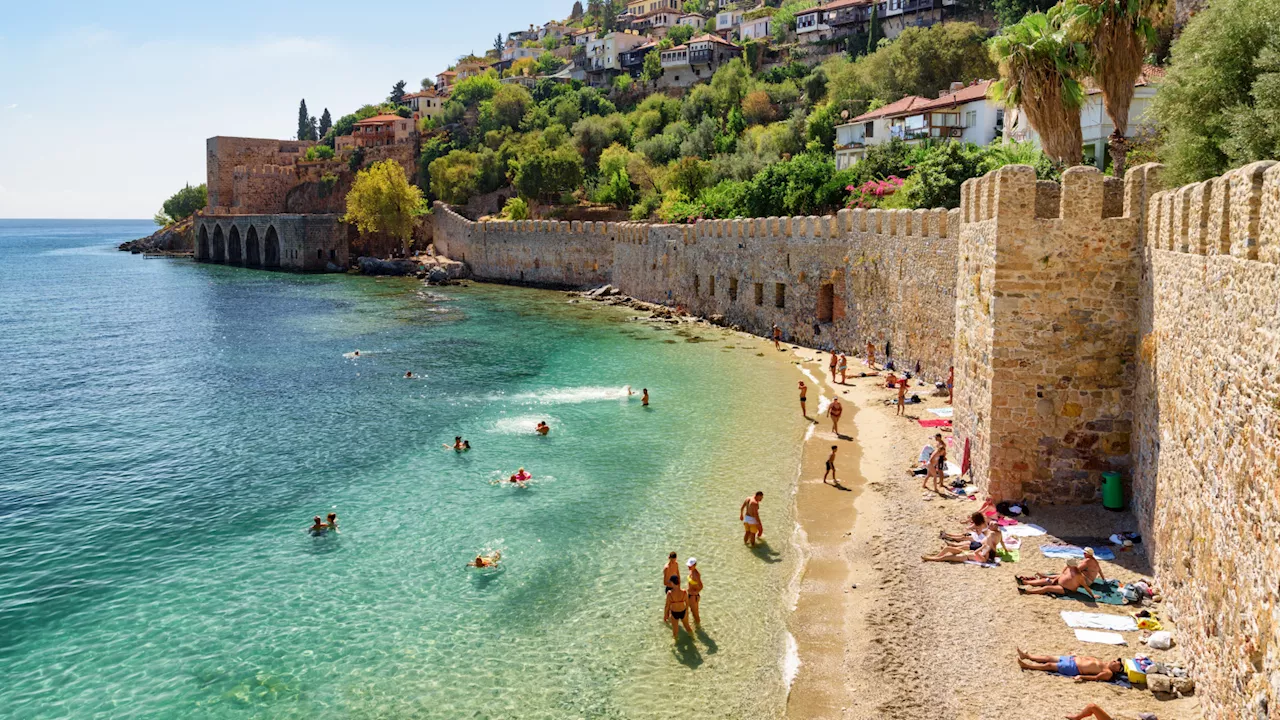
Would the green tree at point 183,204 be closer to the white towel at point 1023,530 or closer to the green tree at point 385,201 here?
the green tree at point 385,201

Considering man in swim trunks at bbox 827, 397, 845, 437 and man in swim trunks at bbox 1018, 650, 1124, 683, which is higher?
man in swim trunks at bbox 827, 397, 845, 437

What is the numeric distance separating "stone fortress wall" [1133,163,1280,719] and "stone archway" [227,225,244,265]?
9175 cm

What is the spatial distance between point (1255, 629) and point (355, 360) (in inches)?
1246

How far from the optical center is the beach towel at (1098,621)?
10750 mm

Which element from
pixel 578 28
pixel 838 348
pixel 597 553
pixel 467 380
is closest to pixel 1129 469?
pixel 597 553

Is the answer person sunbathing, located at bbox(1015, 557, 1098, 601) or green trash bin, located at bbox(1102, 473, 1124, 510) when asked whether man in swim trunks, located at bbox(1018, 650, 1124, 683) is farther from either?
green trash bin, located at bbox(1102, 473, 1124, 510)

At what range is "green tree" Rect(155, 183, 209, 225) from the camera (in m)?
124

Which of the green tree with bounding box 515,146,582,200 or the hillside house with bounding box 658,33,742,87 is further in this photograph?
the hillside house with bounding box 658,33,742,87

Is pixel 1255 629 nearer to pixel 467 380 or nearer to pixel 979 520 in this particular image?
pixel 979 520

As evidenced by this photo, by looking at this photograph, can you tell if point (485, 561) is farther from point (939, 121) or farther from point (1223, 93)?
point (939, 121)

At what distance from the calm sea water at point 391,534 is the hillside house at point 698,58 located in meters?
64.9

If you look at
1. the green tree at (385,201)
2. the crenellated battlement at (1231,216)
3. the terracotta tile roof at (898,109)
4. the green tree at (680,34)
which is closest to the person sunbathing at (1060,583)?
the crenellated battlement at (1231,216)

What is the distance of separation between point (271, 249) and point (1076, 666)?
82985 millimetres

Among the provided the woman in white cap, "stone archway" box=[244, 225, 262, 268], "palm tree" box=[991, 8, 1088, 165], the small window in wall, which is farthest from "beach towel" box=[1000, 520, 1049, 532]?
"stone archway" box=[244, 225, 262, 268]
